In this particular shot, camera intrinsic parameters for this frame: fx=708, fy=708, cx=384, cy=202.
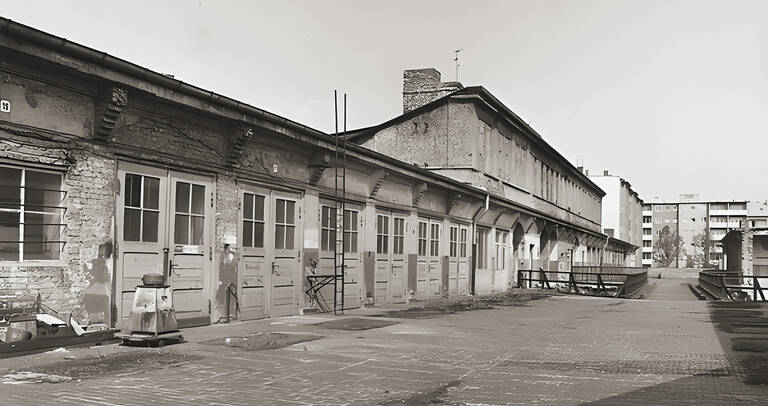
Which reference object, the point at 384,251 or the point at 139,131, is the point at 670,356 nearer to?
the point at 139,131

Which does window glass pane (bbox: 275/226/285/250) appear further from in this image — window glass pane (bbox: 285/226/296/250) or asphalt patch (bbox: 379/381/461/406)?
asphalt patch (bbox: 379/381/461/406)

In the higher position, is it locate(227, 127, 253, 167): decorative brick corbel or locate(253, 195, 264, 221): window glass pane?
locate(227, 127, 253, 167): decorative brick corbel

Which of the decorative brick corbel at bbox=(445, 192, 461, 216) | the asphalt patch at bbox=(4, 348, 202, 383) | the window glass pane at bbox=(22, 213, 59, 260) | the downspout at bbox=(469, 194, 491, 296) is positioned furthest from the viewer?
the downspout at bbox=(469, 194, 491, 296)

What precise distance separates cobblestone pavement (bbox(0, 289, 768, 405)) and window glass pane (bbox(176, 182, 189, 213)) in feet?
6.76

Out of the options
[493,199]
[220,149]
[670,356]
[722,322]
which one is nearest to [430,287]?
[493,199]

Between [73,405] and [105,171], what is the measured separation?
4.90 metres

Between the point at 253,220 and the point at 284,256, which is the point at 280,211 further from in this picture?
the point at 253,220

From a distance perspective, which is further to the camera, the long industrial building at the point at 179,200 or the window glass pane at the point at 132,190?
the window glass pane at the point at 132,190

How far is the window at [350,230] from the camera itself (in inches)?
699

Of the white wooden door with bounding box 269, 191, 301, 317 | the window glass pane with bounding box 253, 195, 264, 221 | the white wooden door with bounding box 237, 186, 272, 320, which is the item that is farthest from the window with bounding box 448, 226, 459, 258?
the window glass pane with bounding box 253, 195, 264, 221

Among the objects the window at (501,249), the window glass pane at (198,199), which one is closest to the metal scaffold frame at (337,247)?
the window glass pane at (198,199)

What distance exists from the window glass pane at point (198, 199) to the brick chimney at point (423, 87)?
68.6 feet

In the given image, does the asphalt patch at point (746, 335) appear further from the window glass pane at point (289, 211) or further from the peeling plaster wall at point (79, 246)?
the window glass pane at point (289, 211)

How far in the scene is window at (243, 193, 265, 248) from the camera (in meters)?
13.6
